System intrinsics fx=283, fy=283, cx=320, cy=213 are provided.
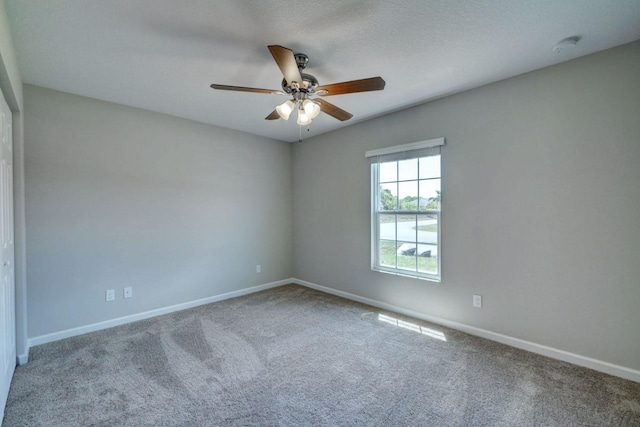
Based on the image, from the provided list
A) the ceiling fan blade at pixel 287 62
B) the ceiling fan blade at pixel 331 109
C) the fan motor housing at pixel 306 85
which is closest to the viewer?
the ceiling fan blade at pixel 287 62

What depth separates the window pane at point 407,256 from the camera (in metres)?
3.40

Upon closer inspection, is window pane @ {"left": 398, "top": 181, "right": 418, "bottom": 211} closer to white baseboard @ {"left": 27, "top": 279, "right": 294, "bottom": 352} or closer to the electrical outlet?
the electrical outlet

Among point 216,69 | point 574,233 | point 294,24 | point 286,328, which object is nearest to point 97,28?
point 216,69

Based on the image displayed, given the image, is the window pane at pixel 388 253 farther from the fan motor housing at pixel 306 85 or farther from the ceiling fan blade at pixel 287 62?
the ceiling fan blade at pixel 287 62

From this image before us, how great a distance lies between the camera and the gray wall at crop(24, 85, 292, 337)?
2744mm

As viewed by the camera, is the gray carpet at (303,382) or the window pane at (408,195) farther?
the window pane at (408,195)

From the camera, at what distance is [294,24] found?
1.83 meters

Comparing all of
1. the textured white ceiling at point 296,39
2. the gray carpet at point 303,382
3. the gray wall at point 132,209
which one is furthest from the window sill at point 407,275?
the textured white ceiling at point 296,39

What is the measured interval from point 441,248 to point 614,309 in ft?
4.45

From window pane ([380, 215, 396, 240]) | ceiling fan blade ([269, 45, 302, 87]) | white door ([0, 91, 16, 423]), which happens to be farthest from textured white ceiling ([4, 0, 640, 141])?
window pane ([380, 215, 396, 240])

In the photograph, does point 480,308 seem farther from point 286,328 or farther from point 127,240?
point 127,240

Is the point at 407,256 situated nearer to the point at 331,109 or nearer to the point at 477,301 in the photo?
the point at 477,301

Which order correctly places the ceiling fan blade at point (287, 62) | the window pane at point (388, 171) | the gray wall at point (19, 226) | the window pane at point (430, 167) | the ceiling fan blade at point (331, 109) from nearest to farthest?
the ceiling fan blade at point (287, 62), the ceiling fan blade at point (331, 109), the gray wall at point (19, 226), the window pane at point (430, 167), the window pane at point (388, 171)

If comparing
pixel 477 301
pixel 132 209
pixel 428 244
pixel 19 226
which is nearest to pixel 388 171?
pixel 428 244
